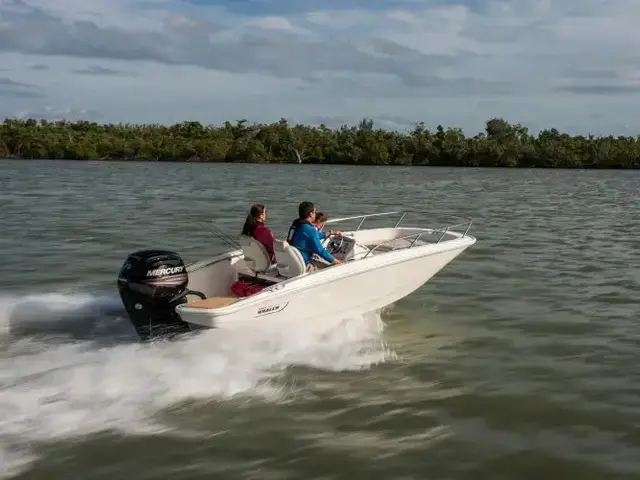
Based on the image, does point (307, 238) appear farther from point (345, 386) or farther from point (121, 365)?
point (121, 365)

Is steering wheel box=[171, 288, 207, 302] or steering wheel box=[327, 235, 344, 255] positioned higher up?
steering wheel box=[327, 235, 344, 255]

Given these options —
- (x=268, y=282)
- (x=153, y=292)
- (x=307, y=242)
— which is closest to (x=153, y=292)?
(x=153, y=292)

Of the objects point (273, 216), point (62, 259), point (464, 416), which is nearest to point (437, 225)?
point (273, 216)

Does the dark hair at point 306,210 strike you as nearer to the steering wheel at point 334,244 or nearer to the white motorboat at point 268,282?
the white motorboat at point 268,282

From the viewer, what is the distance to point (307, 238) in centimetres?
859

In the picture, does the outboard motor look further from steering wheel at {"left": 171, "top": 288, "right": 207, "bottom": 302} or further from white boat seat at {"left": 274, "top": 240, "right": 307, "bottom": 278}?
white boat seat at {"left": 274, "top": 240, "right": 307, "bottom": 278}

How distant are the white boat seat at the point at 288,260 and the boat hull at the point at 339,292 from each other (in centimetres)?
27

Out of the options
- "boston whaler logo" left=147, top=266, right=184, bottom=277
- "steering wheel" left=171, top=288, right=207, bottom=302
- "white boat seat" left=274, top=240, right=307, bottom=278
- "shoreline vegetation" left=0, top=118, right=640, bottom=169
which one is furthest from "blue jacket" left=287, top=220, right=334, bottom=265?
"shoreline vegetation" left=0, top=118, right=640, bottom=169

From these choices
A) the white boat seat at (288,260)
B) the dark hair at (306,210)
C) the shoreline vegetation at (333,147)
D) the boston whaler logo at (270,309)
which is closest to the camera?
the boston whaler logo at (270,309)

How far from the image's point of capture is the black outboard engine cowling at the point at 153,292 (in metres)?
7.54

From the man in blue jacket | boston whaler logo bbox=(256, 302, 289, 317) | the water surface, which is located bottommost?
the water surface

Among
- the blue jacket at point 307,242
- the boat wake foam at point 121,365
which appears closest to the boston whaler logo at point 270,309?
the boat wake foam at point 121,365

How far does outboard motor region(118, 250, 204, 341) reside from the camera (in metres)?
7.54

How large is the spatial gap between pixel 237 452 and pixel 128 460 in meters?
0.78
